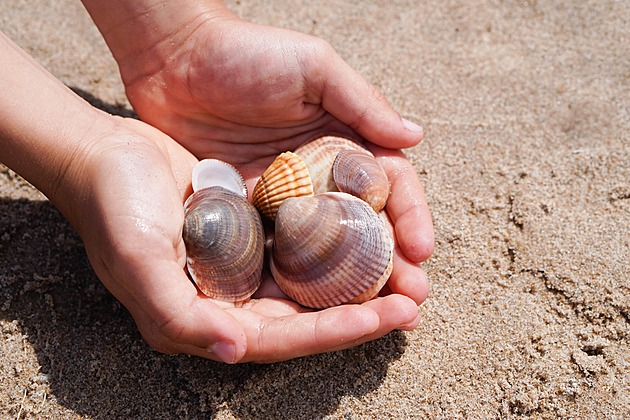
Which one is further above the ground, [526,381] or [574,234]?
[574,234]

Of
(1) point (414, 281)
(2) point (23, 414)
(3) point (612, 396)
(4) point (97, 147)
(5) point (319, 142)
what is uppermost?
(4) point (97, 147)

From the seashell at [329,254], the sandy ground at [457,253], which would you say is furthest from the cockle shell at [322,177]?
the sandy ground at [457,253]

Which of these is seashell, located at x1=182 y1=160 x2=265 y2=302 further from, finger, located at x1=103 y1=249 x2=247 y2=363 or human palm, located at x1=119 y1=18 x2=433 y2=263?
human palm, located at x1=119 y1=18 x2=433 y2=263

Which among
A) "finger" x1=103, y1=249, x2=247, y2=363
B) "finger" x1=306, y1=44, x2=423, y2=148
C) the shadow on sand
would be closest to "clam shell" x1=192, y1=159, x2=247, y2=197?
"finger" x1=306, y1=44, x2=423, y2=148

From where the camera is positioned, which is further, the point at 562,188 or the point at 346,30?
the point at 346,30

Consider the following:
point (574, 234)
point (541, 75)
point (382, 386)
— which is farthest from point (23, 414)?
point (541, 75)

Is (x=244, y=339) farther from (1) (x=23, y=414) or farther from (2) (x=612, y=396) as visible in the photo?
(2) (x=612, y=396)
